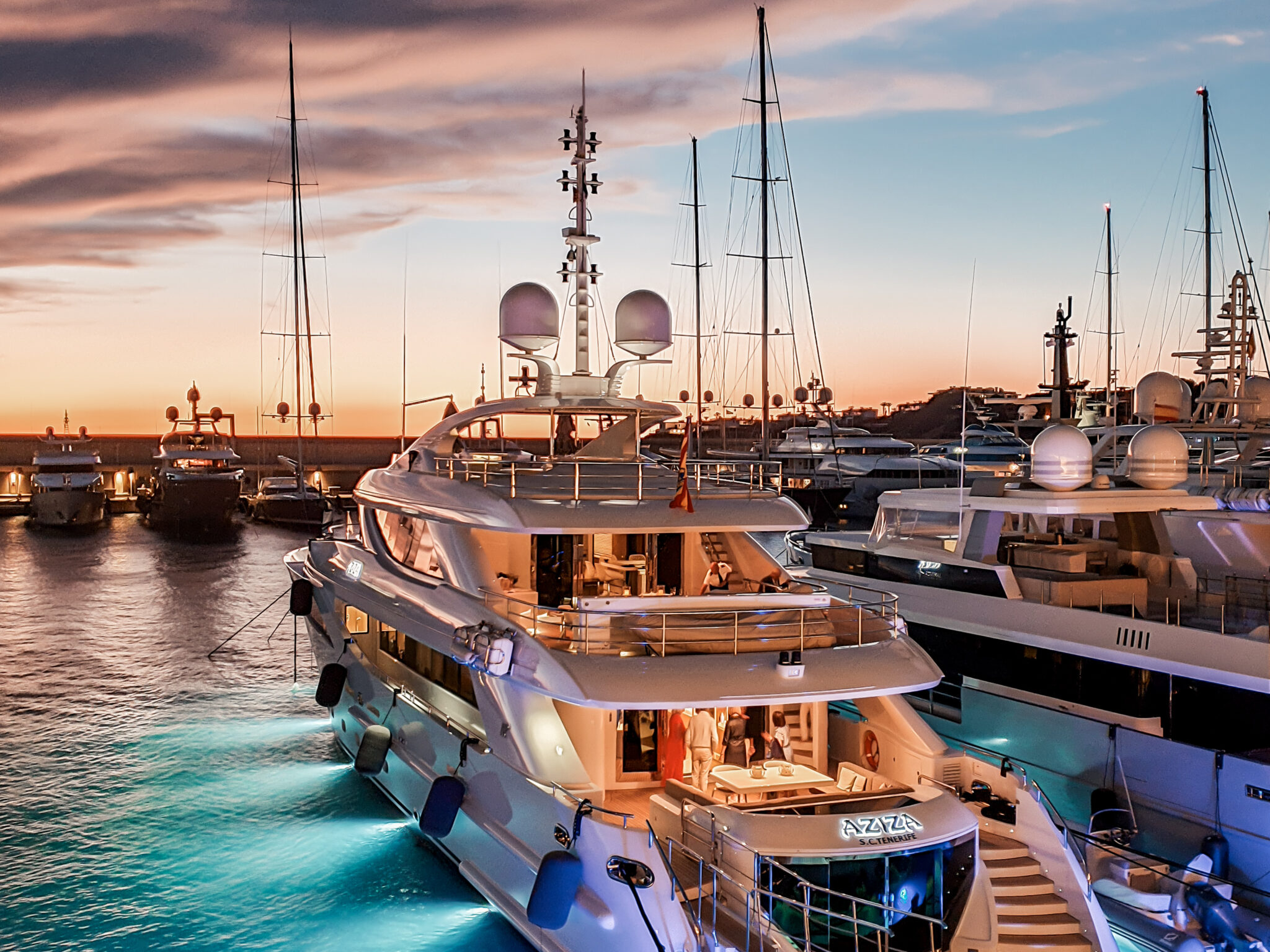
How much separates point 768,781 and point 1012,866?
2.31m

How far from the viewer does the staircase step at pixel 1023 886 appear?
8938 millimetres

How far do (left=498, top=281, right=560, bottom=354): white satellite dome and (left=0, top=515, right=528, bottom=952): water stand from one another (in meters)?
6.67

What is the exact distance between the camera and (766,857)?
760 centimetres

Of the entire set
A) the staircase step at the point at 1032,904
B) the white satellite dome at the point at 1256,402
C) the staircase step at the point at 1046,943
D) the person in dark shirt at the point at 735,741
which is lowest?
the staircase step at the point at 1046,943

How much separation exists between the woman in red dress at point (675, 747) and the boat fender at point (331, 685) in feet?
22.2

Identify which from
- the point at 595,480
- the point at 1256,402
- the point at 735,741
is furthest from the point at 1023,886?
the point at 1256,402

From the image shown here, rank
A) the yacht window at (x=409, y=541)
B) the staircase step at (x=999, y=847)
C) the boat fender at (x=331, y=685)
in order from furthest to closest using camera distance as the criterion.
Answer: the boat fender at (x=331, y=685) → the yacht window at (x=409, y=541) → the staircase step at (x=999, y=847)

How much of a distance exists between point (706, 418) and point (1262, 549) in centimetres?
3700

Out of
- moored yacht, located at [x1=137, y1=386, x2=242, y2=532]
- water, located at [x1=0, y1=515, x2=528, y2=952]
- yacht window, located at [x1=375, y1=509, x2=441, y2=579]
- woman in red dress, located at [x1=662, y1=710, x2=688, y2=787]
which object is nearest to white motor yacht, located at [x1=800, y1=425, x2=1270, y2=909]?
woman in red dress, located at [x1=662, y1=710, x2=688, y2=787]

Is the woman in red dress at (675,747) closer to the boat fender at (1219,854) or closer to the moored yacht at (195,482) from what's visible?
the boat fender at (1219,854)

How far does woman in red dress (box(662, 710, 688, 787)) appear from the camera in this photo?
9805 mm

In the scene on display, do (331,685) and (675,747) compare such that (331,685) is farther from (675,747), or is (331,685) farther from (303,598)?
(675,747)

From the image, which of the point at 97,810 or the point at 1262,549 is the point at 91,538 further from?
the point at 1262,549

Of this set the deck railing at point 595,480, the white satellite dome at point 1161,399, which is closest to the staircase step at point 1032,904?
the deck railing at point 595,480
